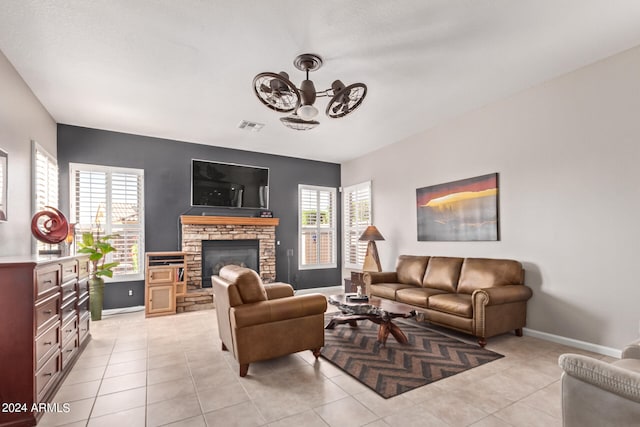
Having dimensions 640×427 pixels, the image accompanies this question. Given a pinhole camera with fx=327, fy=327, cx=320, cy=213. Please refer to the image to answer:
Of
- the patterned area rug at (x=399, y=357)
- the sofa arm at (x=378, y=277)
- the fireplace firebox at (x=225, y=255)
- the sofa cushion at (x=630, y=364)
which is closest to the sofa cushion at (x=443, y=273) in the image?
the sofa arm at (x=378, y=277)

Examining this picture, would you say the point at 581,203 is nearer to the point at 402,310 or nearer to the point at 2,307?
the point at 402,310

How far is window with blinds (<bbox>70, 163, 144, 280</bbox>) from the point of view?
17.1 ft

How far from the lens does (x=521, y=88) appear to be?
401 cm

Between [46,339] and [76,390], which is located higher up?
[46,339]

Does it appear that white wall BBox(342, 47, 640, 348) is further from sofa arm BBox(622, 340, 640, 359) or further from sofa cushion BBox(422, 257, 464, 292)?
sofa arm BBox(622, 340, 640, 359)

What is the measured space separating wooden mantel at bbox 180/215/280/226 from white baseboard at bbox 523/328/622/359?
4538mm

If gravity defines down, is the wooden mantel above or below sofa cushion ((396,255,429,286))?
above

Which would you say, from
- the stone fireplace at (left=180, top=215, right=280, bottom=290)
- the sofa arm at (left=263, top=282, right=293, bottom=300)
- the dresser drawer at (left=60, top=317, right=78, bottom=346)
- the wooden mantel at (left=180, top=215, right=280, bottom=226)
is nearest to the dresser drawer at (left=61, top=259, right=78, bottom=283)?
the dresser drawer at (left=60, top=317, right=78, bottom=346)

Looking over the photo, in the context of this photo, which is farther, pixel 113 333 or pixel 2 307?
pixel 113 333

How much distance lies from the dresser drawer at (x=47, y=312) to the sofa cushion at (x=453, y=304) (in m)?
3.87

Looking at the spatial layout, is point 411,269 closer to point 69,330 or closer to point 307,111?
point 307,111

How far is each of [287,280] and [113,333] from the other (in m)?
3.35

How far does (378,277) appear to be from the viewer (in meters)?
5.27

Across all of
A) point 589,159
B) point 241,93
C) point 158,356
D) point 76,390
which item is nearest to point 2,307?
point 76,390
